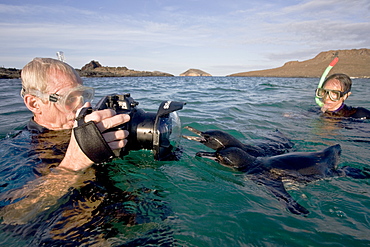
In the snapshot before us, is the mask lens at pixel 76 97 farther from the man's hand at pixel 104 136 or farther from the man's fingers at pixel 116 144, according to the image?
the man's fingers at pixel 116 144

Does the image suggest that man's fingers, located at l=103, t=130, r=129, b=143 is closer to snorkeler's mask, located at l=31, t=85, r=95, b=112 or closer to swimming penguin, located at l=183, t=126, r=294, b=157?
swimming penguin, located at l=183, t=126, r=294, b=157

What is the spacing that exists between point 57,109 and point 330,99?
266 inches

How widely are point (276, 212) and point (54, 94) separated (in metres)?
2.59

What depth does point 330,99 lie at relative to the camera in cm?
641

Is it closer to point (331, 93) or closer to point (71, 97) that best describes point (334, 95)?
point (331, 93)

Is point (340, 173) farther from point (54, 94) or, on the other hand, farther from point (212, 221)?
point (54, 94)

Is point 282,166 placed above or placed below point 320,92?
below

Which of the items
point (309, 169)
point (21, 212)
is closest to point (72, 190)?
point (21, 212)

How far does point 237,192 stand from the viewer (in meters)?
2.31

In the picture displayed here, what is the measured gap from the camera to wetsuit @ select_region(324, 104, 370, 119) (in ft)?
20.2

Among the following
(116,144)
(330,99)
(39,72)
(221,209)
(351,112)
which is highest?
(39,72)

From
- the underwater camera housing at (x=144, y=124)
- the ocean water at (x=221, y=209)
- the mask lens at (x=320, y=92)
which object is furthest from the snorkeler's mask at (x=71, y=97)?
the mask lens at (x=320, y=92)

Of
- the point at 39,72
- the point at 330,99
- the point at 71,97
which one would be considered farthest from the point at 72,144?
the point at 330,99

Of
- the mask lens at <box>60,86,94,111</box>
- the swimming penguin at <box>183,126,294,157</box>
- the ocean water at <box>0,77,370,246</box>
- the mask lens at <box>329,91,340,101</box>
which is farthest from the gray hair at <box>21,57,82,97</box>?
the mask lens at <box>329,91,340,101</box>
